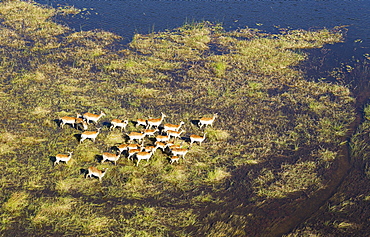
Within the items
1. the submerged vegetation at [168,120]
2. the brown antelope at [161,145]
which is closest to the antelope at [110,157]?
the submerged vegetation at [168,120]

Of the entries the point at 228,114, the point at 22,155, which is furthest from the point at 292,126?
the point at 22,155

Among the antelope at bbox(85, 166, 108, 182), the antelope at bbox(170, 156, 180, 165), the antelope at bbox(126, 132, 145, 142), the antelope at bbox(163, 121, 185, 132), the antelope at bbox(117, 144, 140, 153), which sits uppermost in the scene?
the antelope at bbox(163, 121, 185, 132)

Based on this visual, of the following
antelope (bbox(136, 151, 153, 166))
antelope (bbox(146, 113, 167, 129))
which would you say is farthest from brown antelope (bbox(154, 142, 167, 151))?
antelope (bbox(146, 113, 167, 129))

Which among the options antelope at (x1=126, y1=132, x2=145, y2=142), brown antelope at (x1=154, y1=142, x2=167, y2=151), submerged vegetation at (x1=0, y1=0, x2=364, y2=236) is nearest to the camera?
submerged vegetation at (x1=0, y1=0, x2=364, y2=236)

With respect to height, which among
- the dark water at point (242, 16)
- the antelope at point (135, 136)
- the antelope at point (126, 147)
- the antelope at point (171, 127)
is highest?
the dark water at point (242, 16)

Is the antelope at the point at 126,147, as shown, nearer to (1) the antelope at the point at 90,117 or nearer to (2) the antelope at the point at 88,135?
(2) the antelope at the point at 88,135

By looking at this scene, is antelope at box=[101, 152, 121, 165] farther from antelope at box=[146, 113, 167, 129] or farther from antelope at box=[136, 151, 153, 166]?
antelope at box=[146, 113, 167, 129]

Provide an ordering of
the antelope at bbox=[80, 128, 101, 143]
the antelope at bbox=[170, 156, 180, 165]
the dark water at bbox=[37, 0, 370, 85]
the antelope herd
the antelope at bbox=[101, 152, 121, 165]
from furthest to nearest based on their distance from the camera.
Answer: the dark water at bbox=[37, 0, 370, 85] → the antelope at bbox=[80, 128, 101, 143] → the antelope at bbox=[170, 156, 180, 165] → the antelope herd → the antelope at bbox=[101, 152, 121, 165]
